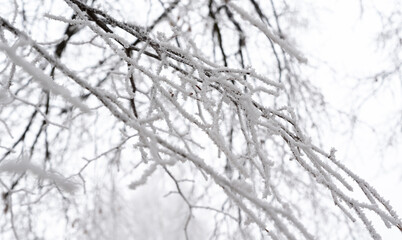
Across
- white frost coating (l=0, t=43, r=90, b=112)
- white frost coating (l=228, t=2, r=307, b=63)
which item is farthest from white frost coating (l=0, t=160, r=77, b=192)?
white frost coating (l=228, t=2, r=307, b=63)

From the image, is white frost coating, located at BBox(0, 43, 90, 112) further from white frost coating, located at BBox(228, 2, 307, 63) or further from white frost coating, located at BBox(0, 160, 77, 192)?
white frost coating, located at BBox(228, 2, 307, 63)

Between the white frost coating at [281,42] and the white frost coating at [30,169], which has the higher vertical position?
the white frost coating at [281,42]

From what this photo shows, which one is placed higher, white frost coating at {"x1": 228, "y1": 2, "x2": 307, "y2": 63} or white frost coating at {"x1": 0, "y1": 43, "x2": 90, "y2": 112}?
white frost coating at {"x1": 228, "y1": 2, "x2": 307, "y2": 63}

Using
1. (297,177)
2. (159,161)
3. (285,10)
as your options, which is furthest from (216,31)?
(159,161)

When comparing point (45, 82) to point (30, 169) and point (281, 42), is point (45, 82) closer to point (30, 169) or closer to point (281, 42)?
point (30, 169)

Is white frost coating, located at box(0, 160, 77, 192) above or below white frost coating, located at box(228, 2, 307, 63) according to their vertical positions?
below

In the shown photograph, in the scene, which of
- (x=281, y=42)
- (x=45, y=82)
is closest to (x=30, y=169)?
(x=45, y=82)

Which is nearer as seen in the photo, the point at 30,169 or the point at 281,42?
the point at 30,169

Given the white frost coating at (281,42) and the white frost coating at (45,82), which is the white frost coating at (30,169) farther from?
the white frost coating at (281,42)

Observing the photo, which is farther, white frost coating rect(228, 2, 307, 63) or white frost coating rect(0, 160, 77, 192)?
white frost coating rect(228, 2, 307, 63)

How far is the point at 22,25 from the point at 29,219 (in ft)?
5.01

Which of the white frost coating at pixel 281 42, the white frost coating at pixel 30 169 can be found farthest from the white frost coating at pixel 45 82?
the white frost coating at pixel 281 42

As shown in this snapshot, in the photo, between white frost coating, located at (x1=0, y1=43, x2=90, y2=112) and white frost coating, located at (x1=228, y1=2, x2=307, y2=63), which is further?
white frost coating, located at (x1=228, y1=2, x2=307, y2=63)

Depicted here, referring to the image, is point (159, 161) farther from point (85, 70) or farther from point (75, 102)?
point (85, 70)
